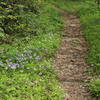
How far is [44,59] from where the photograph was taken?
756cm

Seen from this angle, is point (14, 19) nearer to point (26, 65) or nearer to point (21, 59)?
point (21, 59)

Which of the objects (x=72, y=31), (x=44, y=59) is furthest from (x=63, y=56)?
(x=72, y=31)

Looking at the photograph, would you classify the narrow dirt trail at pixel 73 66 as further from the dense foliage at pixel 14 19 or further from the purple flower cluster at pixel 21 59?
the dense foliage at pixel 14 19

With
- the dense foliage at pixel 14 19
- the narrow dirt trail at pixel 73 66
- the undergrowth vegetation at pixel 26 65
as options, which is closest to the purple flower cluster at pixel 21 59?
the undergrowth vegetation at pixel 26 65

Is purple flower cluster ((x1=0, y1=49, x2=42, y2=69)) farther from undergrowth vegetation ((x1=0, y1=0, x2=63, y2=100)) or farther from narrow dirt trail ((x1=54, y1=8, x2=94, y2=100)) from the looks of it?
narrow dirt trail ((x1=54, y1=8, x2=94, y2=100))

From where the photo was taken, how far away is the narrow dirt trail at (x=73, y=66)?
224 inches

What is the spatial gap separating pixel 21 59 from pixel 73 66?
199 centimetres

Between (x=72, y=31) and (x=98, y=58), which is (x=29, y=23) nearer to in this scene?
(x=72, y=31)

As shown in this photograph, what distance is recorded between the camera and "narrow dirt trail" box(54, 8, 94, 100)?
568cm

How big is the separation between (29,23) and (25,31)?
982 millimetres

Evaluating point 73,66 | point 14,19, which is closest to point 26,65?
point 73,66

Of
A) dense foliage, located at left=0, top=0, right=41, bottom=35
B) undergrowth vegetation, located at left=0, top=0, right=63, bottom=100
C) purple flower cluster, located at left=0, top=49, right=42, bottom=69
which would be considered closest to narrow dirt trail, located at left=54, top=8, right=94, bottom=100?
undergrowth vegetation, located at left=0, top=0, right=63, bottom=100

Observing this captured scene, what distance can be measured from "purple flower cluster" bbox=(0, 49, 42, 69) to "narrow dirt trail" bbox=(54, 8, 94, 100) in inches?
35.9

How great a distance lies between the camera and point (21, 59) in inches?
267
